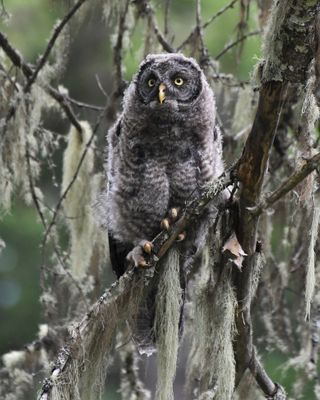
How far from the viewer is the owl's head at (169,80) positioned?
12.2ft

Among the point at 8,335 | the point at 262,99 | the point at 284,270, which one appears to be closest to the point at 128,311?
the point at 262,99

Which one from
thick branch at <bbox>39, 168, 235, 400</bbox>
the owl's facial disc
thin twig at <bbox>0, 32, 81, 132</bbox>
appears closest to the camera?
thick branch at <bbox>39, 168, 235, 400</bbox>

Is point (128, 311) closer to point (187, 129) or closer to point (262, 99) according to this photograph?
point (262, 99)

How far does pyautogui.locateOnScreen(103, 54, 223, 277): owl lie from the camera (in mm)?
3609

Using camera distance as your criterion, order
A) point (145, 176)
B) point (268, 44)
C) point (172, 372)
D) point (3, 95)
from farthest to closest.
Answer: point (3, 95) < point (145, 176) < point (172, 372) < point (268, 44)

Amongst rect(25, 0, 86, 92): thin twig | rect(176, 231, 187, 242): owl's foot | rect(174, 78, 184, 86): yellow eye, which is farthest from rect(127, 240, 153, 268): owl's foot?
rect(25, 0, 86, 92): thin twig

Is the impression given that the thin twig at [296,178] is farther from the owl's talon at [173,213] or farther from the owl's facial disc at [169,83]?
the owl's facial disc at [169,83]

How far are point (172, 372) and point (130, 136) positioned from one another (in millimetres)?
1257

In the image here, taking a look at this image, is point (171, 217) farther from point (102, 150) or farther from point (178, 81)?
point (102, 150)

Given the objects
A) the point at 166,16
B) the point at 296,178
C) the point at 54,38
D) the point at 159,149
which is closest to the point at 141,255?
the point at 159,149

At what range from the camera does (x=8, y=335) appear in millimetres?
6832

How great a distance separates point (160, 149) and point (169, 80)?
35 centimetres

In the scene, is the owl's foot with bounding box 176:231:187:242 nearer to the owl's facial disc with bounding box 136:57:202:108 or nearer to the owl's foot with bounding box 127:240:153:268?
the owl's foot with bounding box 127:240:153:268

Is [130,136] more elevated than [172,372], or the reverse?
[130,136]
